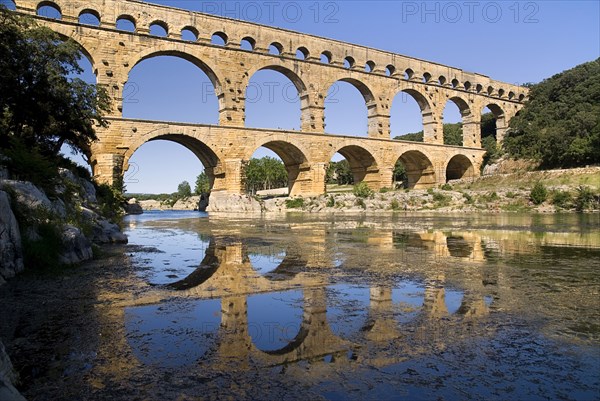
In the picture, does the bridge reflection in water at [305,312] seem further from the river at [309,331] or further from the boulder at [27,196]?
the boulder at [27,196]

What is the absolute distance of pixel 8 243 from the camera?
4.91 m

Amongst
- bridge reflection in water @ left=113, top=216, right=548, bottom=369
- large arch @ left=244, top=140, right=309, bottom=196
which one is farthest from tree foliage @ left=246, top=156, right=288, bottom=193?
bridge reflection in water @ left=113, top=216, right=548, bottom=369

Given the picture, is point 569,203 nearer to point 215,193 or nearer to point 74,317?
point 215,193

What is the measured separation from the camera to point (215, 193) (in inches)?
1218

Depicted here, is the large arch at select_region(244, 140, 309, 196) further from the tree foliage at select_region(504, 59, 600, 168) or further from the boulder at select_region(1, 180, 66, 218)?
the boulder at select_region(1, 180, 66, 218)

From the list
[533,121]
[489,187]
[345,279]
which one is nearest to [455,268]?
[345,279]

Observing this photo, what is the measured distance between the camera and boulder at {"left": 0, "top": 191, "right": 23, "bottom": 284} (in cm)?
473

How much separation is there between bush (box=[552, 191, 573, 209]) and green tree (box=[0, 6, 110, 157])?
2440 centimetres

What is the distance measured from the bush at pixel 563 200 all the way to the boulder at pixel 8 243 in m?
27.0

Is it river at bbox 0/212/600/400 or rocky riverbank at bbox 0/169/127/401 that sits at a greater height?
rocky riverbank at bbox 0/169/127/401

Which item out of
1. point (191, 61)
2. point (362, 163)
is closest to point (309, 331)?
point (191, 61)

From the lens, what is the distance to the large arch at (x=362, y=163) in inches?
1422

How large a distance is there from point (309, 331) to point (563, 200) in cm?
2695

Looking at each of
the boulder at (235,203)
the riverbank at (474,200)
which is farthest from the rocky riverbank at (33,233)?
the riverbank at (474,200)
